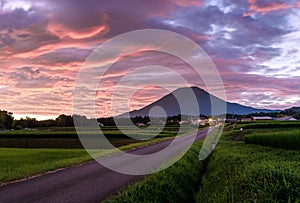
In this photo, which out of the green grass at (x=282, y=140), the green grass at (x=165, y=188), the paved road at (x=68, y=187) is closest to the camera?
the green grass at (x=165, y=188)

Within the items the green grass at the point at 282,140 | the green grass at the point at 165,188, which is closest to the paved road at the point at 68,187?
the green grass at the point at 165,188

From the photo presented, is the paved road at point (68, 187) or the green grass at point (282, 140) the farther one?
the green grass at point (282, 140)

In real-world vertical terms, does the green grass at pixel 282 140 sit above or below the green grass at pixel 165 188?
above

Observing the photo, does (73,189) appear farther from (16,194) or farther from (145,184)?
(145,184)

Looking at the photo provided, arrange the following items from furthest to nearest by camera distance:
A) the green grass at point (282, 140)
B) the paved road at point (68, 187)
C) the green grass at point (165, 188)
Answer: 1. the green grass at point (282, 140)
2. the paved road at point (68, 187)
3. the green grass at point (165, 188)

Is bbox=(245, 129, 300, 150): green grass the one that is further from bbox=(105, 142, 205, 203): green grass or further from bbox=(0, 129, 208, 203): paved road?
bbox=(0, 129, 208, 203): paved road

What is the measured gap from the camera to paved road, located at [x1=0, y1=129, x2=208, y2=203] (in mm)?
10016

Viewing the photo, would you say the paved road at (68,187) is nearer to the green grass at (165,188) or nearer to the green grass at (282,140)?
the green grass at (165,188)

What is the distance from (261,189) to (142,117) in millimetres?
168429

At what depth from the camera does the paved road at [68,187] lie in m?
10.0

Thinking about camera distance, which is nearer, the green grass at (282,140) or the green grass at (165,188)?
the green grass at (165,188)

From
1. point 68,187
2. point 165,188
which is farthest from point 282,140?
point 68,187

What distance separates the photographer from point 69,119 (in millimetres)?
143375

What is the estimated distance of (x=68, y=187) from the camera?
38.1ft
